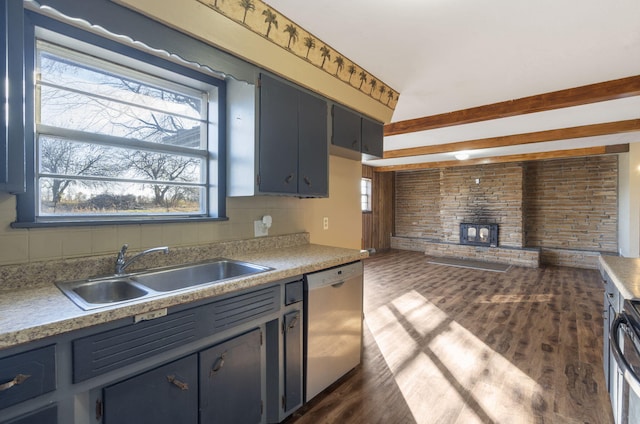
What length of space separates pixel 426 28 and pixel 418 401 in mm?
2418

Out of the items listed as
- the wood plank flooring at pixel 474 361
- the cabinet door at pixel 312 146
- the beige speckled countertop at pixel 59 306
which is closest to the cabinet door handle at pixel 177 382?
the beige speckled countertop at pixel 59 306

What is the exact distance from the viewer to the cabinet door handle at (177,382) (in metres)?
1.21

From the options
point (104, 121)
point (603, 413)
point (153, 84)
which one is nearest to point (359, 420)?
point (603, 413)

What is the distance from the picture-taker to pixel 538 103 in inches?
120

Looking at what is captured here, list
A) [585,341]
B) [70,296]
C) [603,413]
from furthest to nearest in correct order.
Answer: [585,341] → [603,413] → [70,296]

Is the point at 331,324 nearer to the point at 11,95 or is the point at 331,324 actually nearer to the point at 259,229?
the point at 259,229

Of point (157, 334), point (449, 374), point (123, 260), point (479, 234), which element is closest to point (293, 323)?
point (157, 334)

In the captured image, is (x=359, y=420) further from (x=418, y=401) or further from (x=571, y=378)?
(x=571, y=378)

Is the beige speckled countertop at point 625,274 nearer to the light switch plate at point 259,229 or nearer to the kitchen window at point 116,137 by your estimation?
the light switch plate at point 259,229

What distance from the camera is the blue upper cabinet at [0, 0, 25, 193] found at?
1.01 metres

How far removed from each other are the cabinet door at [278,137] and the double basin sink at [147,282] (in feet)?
1.79

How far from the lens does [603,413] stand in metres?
1.83

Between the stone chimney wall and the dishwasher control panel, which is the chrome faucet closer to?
the dishwasher control panel

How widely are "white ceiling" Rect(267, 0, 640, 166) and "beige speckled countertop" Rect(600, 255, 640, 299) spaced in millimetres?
1544
